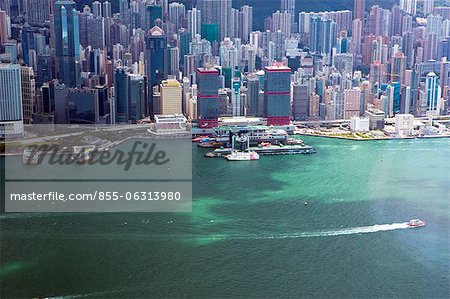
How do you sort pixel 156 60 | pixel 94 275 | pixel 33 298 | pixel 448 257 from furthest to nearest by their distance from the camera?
pixel 156 60, pixel 448 257, pixel 94 275, pixel 33 298

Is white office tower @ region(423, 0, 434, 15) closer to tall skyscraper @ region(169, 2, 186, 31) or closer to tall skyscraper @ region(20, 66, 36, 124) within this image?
tall skyscraper @ region(169, 2, 186, 31)

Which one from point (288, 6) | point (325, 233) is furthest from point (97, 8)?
point (325, 233)

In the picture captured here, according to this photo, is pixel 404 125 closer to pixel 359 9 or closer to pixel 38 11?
pixel 359 9

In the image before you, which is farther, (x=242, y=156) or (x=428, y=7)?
(x=428, y=7)

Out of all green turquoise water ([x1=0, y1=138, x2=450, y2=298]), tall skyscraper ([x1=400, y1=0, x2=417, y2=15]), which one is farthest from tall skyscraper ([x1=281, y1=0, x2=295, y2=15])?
green turquoise water ([x1=0, y1=138, x2=450, y2=298])

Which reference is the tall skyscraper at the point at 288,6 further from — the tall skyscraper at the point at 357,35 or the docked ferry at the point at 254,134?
the docked ferry at the point at 254,134

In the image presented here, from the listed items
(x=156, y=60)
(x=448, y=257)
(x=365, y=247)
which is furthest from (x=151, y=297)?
(x=156, y=60)

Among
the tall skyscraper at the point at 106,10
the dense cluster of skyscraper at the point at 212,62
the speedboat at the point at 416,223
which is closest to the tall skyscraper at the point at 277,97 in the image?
the dense cluster of skyscraper at the point at 212,62

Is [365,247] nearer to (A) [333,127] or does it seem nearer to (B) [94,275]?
(B) [94,275]
